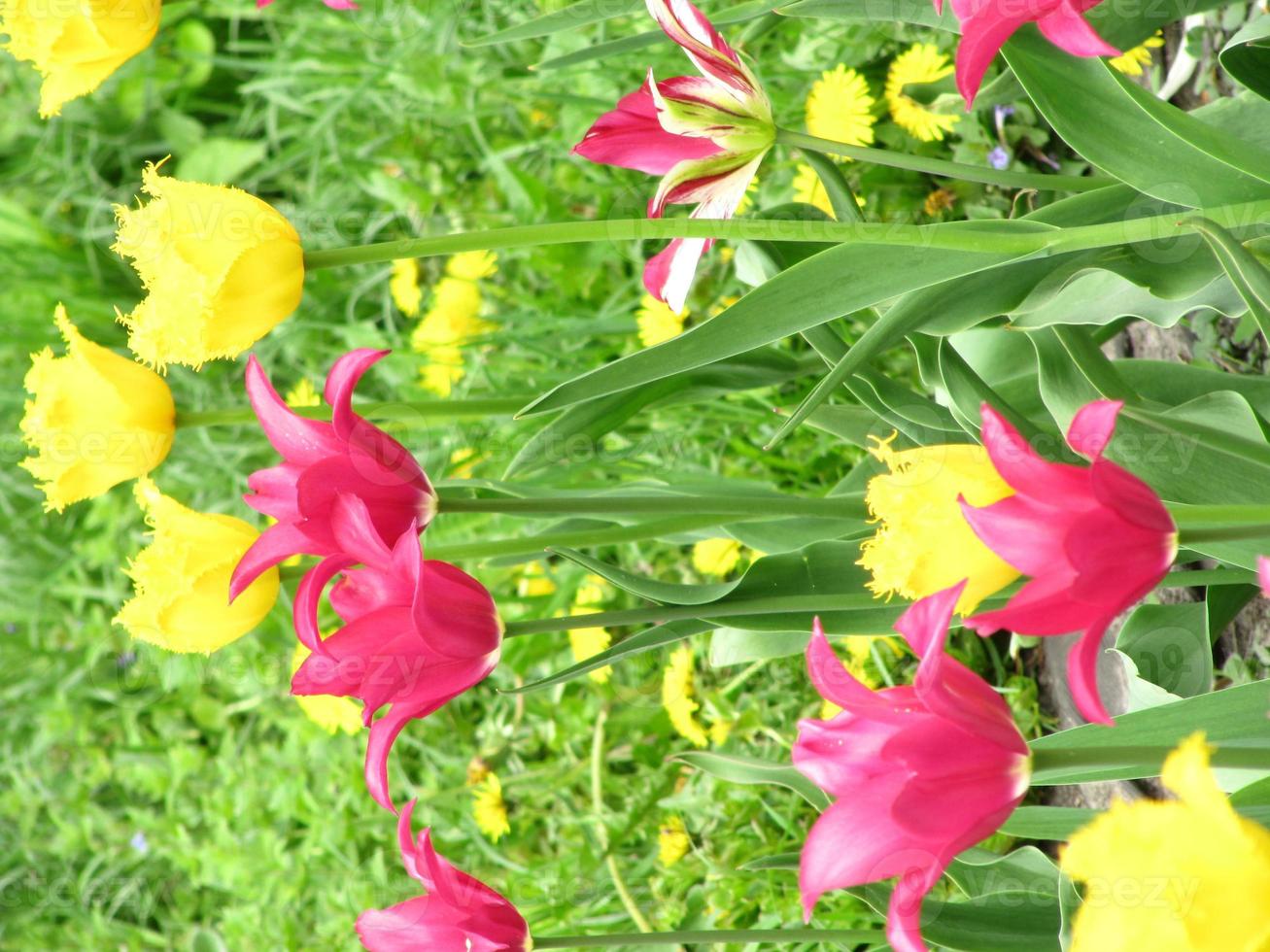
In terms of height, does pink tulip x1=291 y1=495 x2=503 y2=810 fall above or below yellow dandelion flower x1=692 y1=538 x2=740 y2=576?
above

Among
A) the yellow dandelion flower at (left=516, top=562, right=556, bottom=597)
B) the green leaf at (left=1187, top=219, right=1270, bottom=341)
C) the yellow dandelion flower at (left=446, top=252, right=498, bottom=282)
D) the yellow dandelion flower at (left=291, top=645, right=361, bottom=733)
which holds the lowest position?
the yellow dandelion flower at (left=516, top=562, right=556, bottom=597)

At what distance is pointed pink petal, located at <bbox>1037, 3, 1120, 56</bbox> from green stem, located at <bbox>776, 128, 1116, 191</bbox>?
135 millimetres

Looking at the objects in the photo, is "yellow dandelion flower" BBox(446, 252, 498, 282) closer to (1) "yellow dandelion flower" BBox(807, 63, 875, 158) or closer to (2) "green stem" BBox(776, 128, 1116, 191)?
(1) "yellow dandelion flower" BBox(807, 63, 875, 158)

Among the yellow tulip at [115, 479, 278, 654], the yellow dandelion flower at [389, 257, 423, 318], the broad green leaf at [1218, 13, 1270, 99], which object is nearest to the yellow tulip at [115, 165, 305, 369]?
the yellow tulip at [115, 479, 278, 654]

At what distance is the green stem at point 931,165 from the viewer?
2.07 ft

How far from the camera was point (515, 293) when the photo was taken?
158 centimetres

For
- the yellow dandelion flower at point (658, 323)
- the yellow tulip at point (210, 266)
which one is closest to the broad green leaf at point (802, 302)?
the yellow tulip at point (210, 266)

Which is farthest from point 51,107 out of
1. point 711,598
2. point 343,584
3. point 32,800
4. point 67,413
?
point 32,800

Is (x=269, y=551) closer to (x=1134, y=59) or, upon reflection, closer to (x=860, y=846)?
(x=860, y=846)

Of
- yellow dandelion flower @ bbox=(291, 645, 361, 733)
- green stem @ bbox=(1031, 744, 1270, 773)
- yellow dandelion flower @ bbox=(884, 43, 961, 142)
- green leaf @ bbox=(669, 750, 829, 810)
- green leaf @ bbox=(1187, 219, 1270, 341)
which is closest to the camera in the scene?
green stem @ bbox=(1031, 744, 1270, 773)

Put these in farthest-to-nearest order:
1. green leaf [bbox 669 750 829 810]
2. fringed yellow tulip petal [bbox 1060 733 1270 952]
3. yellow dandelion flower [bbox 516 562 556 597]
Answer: yellow dandelion flower [bbox 516 562 556 597], green leaf [bbox 669 750 829 810], fringed yellow tulip petal [bbox 1060 733 1270 952]

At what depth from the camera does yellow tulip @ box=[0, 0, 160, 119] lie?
68 centimetres

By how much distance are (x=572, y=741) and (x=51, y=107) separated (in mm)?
951

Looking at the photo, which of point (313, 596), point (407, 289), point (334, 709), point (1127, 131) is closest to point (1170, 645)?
point (1127, 131)
